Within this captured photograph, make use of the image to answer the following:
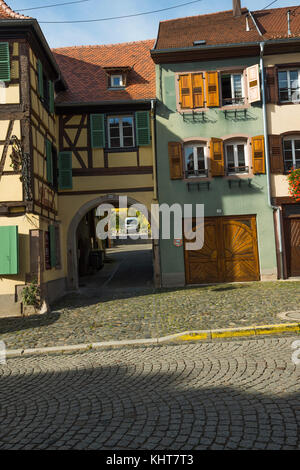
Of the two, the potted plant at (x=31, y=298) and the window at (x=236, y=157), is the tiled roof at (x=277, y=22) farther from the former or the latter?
the potted plant at (x=31, y=298)

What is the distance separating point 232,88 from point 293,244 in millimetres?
6174

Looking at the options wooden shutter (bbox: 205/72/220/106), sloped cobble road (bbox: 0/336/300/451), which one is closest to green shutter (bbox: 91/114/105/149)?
wooden shutter (bbox: 205/72/220/106)

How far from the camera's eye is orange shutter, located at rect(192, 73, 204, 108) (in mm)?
13180

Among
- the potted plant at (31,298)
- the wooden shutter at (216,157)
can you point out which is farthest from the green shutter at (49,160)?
the wooden shutter at (216,157)

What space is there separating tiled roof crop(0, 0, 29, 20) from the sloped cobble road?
30.4 feet

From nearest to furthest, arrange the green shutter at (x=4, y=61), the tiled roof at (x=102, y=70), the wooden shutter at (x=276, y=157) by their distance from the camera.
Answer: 1. the green shutter at (x=4, y=61)
2. the wooden shutter at (x=276, y=157)
3. the tiled roof at (x=102, y=70)

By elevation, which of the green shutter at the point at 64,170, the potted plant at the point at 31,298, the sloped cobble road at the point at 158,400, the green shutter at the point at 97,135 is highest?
the green shutter at the point at 97,135

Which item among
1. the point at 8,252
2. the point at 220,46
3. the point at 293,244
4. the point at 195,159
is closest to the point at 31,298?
the point at 8,252

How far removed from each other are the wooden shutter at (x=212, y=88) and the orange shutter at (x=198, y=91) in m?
0.20

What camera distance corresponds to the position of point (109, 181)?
516 inches

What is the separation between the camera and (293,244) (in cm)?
1292

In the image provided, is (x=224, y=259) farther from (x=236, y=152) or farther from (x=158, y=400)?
(x=158, y=400)

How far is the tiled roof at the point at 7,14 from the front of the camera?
10.0 m
